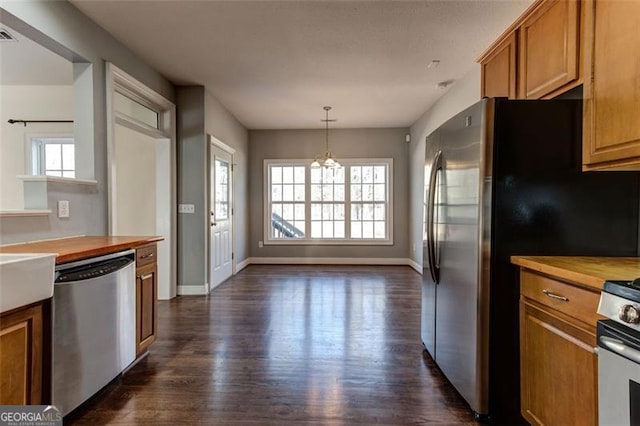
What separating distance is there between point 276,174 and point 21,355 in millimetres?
5376

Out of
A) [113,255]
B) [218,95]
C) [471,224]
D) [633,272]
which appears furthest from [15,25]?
[633,272]

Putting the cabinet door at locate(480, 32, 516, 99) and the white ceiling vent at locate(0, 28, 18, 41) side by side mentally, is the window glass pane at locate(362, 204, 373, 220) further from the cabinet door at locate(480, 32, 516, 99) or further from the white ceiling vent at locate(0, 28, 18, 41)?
the white ceiling vent at locate(0, 28, 18, 41)

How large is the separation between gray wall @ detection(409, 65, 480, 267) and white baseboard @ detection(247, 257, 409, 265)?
0.49 m

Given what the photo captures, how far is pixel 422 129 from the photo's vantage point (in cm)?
548

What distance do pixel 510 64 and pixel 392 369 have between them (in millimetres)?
2268

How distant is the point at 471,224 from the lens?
177 cm

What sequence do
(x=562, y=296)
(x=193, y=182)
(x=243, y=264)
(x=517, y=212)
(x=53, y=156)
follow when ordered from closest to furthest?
(x=562, y=296) < (x=517, y=212) < (x=193, y=182) < (x=53, y=156) < (x=243, y=264)

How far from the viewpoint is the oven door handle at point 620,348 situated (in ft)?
3.20

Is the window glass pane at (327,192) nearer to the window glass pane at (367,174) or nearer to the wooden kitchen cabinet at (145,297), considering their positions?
the window glass pane at (367,174)

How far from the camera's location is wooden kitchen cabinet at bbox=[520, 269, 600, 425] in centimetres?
122

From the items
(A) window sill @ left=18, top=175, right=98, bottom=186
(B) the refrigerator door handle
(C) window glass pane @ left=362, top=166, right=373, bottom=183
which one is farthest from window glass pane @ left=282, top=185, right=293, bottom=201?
(B) the refrigerator door handle

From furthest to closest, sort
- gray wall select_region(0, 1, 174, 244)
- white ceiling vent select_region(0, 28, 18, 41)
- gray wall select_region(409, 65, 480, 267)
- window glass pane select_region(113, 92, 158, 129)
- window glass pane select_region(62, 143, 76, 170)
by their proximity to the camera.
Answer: window glass pane select_region(62, 143, 76, 170), gray wall select_region(409, 65, 480, 267), window glass pane select_region(113, 92, 158, 129), white ceiling vent select_region(0, 28, 18, 41), gray wall select_region(0, 1, 174, 244)

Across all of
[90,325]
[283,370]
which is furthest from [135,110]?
[283,370]

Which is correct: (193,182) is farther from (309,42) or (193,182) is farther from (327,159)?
(309,42)
